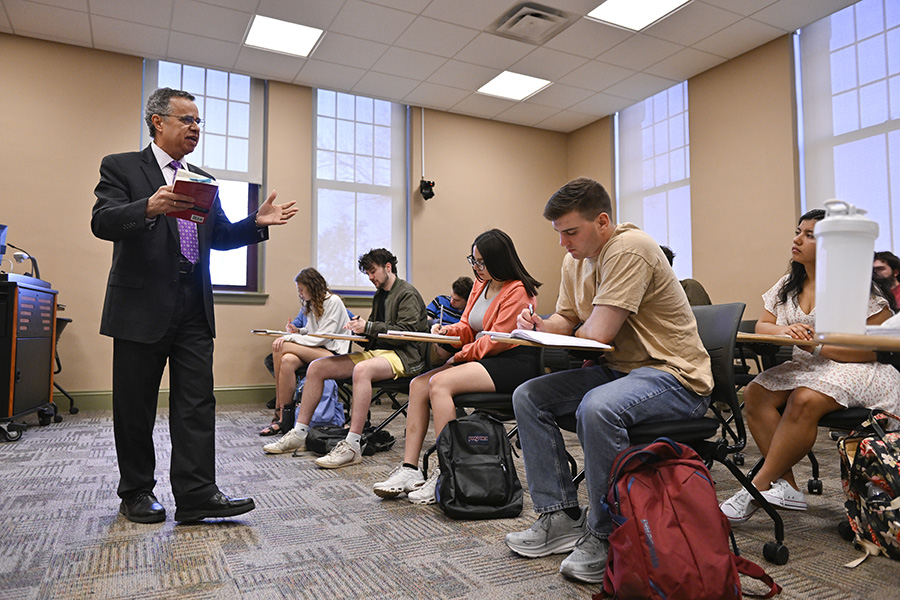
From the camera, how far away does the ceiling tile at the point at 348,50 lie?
5105mm

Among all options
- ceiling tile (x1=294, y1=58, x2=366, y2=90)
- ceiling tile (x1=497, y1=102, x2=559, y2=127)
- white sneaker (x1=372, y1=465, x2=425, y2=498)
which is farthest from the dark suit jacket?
ceiling tile (x1=497, y1=102, x2=559, y2=127)

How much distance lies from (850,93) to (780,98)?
1.64 feet

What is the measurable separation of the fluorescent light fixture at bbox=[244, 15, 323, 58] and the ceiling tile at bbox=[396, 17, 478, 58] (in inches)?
29.1

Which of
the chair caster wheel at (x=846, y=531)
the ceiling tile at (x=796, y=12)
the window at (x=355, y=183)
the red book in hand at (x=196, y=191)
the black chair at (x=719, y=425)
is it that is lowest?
the chair caster wheel at (x=846, y=531)

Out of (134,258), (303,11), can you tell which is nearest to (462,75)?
(303,11)

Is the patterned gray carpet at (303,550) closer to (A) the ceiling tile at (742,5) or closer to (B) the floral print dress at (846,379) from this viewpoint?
(B) the floral print dress at (846,379)

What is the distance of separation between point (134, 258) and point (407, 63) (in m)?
4.04

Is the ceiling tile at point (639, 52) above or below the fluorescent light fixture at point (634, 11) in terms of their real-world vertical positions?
below

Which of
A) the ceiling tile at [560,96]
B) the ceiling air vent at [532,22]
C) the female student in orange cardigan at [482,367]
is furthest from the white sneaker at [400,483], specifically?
the ceiling tile at [560,96]

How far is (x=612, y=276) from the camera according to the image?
183 centimetres

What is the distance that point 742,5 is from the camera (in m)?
4.50

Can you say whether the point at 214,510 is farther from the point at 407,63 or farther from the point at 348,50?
the point at 407,63

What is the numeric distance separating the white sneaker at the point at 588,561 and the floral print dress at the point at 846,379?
99cm

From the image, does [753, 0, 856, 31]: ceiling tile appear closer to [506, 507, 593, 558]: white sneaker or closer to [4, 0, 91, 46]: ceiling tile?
[506, 507, 593, 558]: white sneaker
